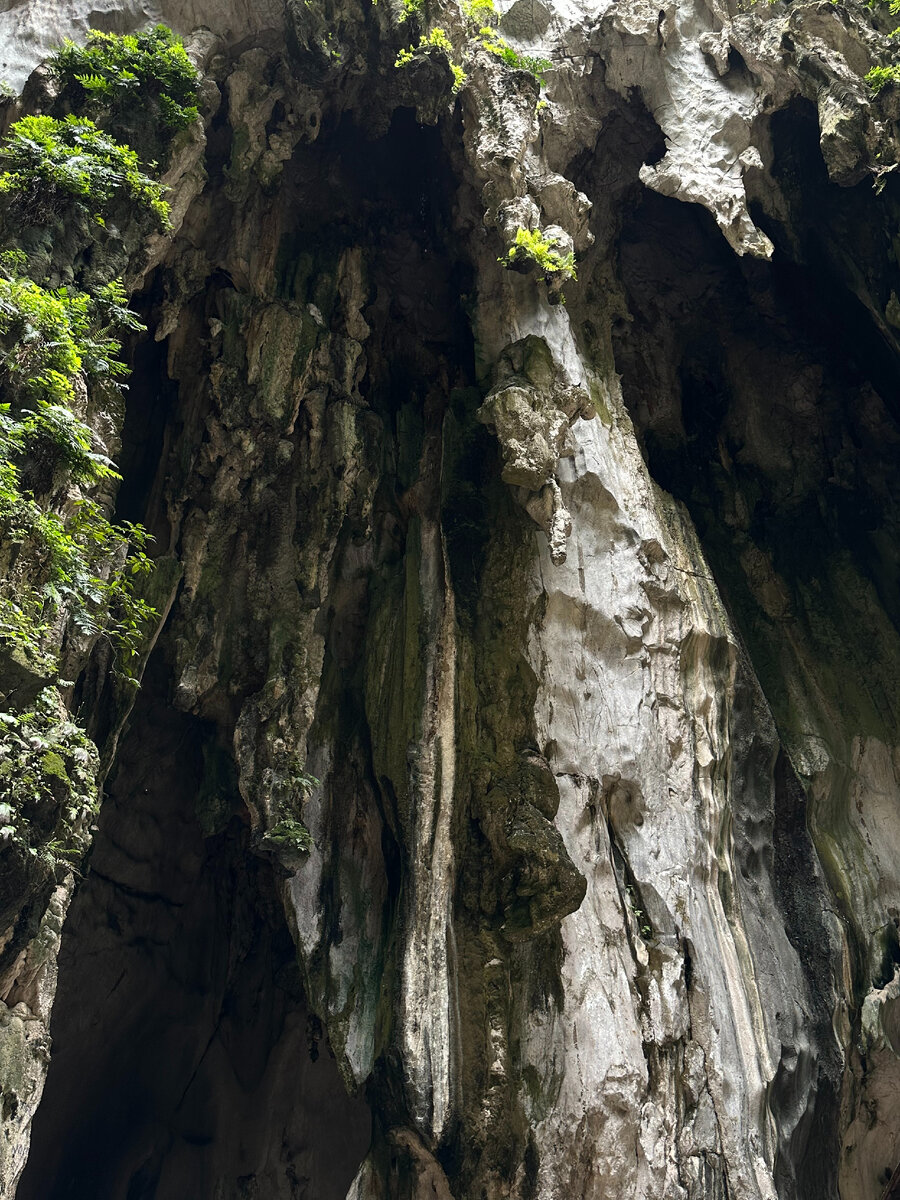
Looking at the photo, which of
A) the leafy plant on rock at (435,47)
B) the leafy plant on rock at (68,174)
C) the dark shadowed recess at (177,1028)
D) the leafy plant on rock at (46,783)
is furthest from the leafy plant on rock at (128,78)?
the dark shadowed recess at (177,1028)

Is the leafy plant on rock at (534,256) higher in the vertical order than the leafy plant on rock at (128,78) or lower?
lower

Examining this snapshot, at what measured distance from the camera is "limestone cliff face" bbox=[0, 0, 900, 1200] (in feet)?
19.0

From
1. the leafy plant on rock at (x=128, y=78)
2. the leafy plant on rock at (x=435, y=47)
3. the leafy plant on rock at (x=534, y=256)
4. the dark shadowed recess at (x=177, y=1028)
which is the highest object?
the leafy plant on rock at (x=435, y=47)

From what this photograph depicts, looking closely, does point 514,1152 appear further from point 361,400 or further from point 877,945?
point 361,400

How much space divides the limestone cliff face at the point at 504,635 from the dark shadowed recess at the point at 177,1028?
43mm

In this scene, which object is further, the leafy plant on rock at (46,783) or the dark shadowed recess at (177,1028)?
the dark shadowed recess at (177,1028)

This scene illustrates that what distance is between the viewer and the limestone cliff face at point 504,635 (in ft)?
19.0

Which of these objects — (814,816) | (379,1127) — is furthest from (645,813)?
(379,1127)

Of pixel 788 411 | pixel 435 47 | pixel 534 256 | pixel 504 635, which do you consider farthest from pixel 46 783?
pixel 788 411

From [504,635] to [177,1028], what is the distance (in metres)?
6.35

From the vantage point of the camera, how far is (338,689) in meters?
7.84

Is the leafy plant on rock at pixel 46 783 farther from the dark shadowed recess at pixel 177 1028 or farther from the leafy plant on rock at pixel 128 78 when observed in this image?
the dark shadowed recess at pixel 177 1028

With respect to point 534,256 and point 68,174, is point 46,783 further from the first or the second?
point 534,256

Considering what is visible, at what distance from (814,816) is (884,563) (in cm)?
303
